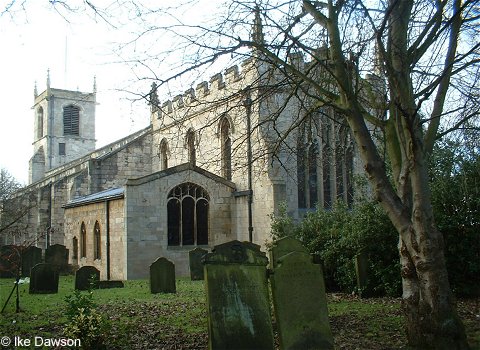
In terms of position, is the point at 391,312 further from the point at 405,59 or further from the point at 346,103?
the point at 405,59

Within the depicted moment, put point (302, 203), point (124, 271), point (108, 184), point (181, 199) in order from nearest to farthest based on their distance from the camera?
point (124, 271)
point (181, 199)
point (302, 203)
point (108, 184)

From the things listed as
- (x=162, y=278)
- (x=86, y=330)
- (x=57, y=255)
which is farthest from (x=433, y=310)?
(x=57, y=255)

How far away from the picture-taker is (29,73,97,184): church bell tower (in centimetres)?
6016

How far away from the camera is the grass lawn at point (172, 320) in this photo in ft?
23.7

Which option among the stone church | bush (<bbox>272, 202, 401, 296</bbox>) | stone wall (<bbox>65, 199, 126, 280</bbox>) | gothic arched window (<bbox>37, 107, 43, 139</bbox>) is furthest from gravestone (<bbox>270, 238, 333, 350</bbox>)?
gothic arched window (<bbox>37, 107, 43, 139</bbox>)

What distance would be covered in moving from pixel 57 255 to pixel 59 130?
41437 mm

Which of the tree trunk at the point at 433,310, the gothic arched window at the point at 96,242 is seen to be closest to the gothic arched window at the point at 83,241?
the gothic arched window at the point at 96,242

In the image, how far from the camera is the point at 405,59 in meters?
6.96

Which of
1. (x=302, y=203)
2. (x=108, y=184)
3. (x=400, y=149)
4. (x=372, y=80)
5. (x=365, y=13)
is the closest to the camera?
(x=365, y=13)

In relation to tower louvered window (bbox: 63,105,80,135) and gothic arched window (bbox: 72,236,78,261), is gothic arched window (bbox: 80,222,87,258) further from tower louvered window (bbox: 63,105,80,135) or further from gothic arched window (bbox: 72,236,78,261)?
tower louvered window (bbox: 63,105,80,135)

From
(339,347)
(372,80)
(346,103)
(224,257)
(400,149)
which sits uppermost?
(372,80)

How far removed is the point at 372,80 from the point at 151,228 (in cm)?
1323

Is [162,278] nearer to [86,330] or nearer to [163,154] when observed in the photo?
[86,330]

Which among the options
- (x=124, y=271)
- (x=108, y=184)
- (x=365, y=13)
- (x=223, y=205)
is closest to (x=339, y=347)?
(x=365, y=13)
